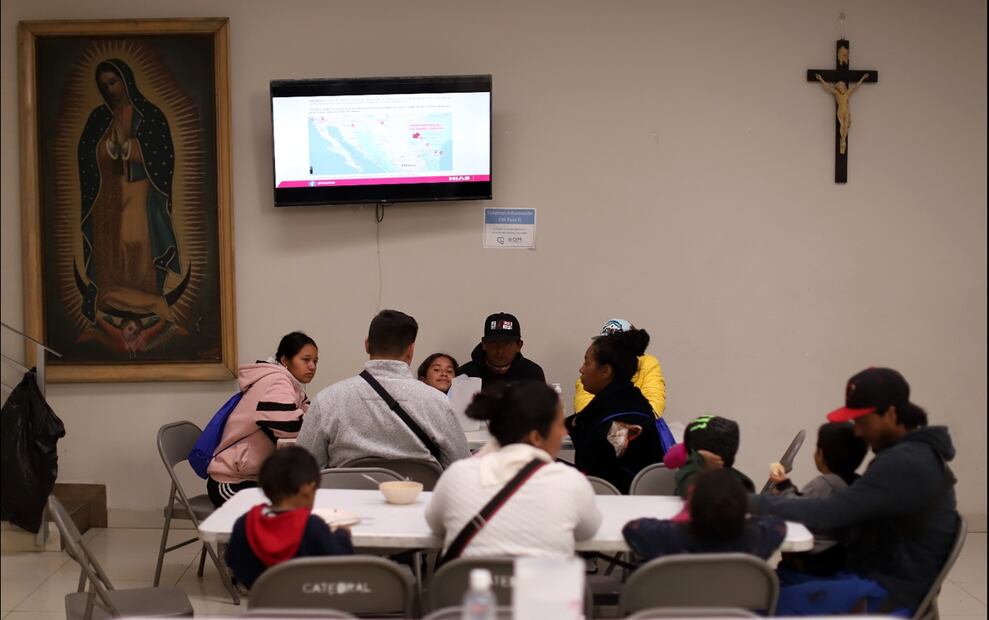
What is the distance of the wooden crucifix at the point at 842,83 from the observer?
5.64 metres

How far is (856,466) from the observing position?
3379 mm

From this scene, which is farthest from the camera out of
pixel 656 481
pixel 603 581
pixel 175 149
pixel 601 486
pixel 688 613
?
pixel 175 149

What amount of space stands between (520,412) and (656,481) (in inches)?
41.9

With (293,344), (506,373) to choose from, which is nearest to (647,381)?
(506,373)

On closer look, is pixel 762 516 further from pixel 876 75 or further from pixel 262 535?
pixel 876 75

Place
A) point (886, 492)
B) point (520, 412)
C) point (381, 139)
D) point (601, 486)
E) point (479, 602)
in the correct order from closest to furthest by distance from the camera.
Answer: point (479, 602) < point (520, 412) < point (886, 492) < point (601, 486) < point (381, 139)

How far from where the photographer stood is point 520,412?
2865 millimetres

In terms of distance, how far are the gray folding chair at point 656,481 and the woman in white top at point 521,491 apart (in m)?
0.90

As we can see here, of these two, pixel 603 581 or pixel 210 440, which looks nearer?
pixel 603 581

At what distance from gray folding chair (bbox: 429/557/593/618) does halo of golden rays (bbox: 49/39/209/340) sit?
3518mm

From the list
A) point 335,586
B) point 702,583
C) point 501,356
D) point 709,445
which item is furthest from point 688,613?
point 501,356

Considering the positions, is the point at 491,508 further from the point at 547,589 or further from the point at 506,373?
the point at 506,373

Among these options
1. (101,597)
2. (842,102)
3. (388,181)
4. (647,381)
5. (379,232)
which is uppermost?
(842,102)

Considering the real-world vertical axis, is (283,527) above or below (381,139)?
below
